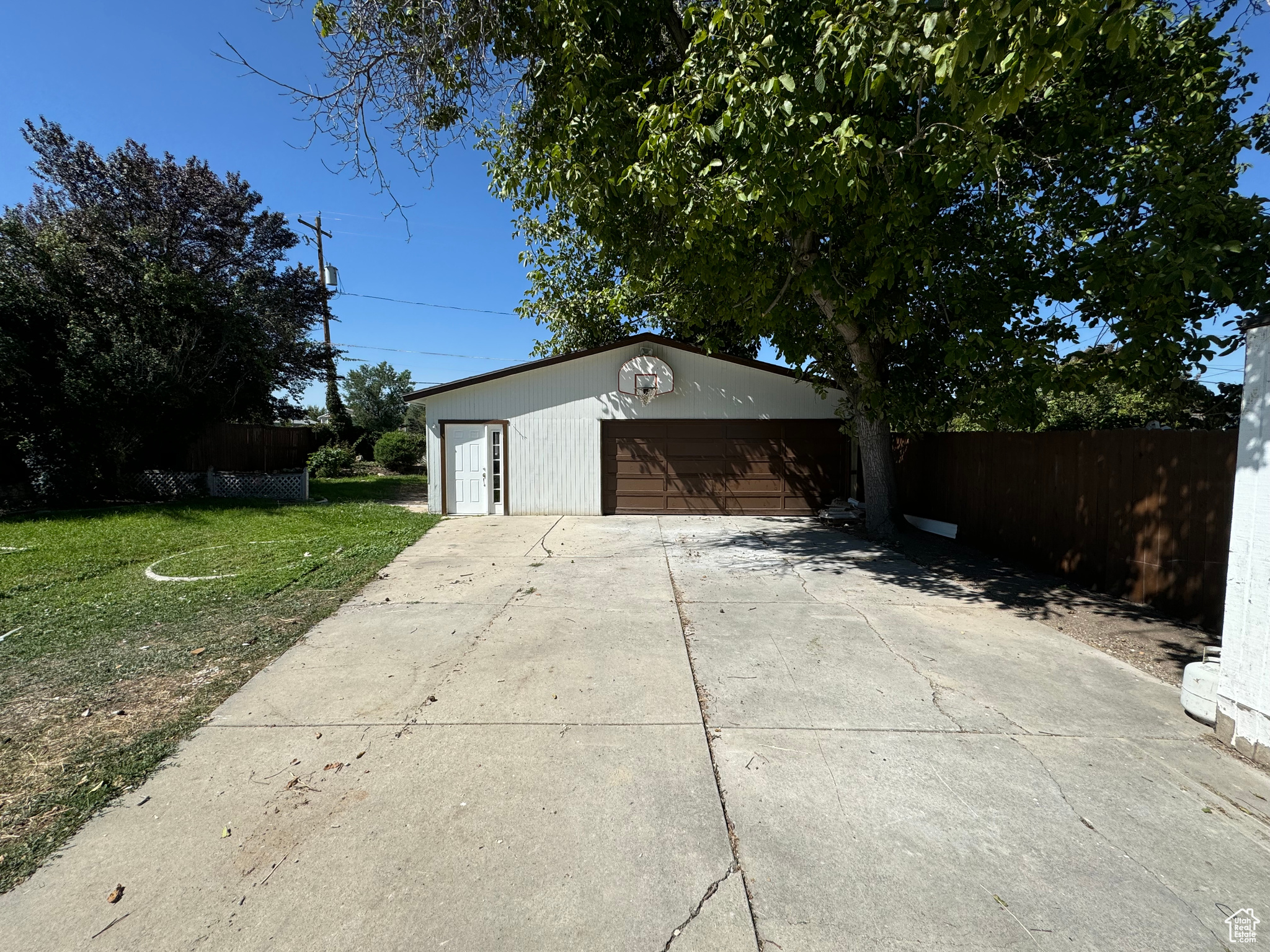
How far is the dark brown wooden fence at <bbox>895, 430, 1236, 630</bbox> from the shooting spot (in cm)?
511

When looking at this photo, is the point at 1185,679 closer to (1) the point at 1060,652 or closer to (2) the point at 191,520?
(1) the point at 1060,652

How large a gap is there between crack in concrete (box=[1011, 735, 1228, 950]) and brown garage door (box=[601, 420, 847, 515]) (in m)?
9.45

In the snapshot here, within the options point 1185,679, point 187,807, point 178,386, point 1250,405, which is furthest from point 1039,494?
point 178,386

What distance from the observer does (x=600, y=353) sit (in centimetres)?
1227

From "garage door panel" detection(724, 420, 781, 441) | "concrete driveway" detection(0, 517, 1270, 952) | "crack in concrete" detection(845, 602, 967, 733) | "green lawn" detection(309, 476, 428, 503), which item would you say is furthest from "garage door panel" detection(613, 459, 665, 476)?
"concrete driveway" detection(0, 517, 1270, 952)

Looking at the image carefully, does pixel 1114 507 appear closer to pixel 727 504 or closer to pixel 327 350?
pixel 727 504

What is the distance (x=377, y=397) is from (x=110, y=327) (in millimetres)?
19742

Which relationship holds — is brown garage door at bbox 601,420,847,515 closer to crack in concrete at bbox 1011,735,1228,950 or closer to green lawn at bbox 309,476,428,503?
green lawn at bbox 309,476,428,503

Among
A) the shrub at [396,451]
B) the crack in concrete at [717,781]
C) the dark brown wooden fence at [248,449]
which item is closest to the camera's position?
the crack in concrete at [717,781]

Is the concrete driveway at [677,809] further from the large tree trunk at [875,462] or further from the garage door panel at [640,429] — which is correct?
the garage door panel at [640,429]

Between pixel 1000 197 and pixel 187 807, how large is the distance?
936cm

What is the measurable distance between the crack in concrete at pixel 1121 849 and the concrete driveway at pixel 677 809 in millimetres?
12

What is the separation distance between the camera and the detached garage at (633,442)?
12383 mm

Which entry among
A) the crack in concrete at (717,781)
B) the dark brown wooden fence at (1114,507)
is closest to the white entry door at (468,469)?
the crack in concrete at (717,781)
